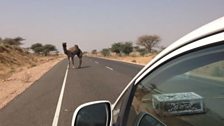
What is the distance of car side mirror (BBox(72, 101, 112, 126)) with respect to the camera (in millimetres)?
2709

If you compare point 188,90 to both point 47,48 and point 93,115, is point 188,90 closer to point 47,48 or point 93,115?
point 93,115

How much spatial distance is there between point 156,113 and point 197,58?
0.63 m

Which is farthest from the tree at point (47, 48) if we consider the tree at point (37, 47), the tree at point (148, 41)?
the tree at point (148, 41)

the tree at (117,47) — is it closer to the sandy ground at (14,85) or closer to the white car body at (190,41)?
the sandy ground at (14,85)

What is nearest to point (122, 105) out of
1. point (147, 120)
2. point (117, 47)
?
point (147, 120)

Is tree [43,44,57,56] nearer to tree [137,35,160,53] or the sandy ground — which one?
tree [137,35,160,53]

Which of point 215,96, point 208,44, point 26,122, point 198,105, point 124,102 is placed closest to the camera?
point 208,44

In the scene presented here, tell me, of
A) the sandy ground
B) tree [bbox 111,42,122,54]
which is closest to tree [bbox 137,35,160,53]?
Answer: tree [bbox 111,42,122,54]

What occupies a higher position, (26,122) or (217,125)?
→ (217,125)

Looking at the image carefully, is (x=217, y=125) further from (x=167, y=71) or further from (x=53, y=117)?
(x=53, y=117)

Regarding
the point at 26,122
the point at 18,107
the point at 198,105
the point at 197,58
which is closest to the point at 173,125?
the point at 198,105

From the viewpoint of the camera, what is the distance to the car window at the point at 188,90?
1838mm

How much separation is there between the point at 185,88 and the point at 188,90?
21mm

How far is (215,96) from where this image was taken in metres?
1.97
